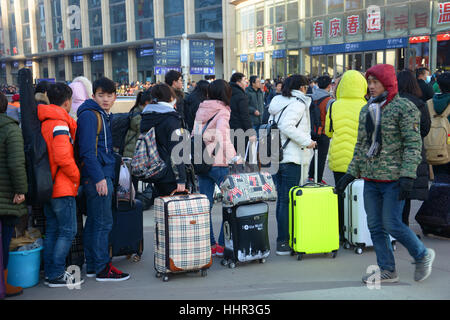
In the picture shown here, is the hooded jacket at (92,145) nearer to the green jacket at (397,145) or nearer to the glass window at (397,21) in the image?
the green jacket at (397,145)

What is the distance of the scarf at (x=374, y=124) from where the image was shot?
4.33 meters

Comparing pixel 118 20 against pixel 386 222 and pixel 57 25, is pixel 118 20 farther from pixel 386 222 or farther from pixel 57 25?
pixel 386 222

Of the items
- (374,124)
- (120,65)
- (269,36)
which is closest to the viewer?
(374,124)

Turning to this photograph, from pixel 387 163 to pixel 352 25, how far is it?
2436 cm

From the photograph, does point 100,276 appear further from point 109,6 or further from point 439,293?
point 109,6

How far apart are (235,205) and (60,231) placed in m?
1.64

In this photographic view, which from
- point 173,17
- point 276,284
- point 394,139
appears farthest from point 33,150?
point 173,17

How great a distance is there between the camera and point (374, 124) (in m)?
4.36

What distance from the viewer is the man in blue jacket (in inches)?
178

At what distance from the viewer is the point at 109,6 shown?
51.2m

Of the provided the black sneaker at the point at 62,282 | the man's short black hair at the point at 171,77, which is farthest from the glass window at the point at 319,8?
the black sneaker at the point at 62,282

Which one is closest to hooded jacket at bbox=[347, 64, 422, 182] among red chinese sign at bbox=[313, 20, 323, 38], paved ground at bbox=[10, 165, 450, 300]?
paved ground at bbox=[10, 165, 450, 300]

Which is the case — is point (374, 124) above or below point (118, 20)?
below

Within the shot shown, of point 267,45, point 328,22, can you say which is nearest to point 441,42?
point 328,22
